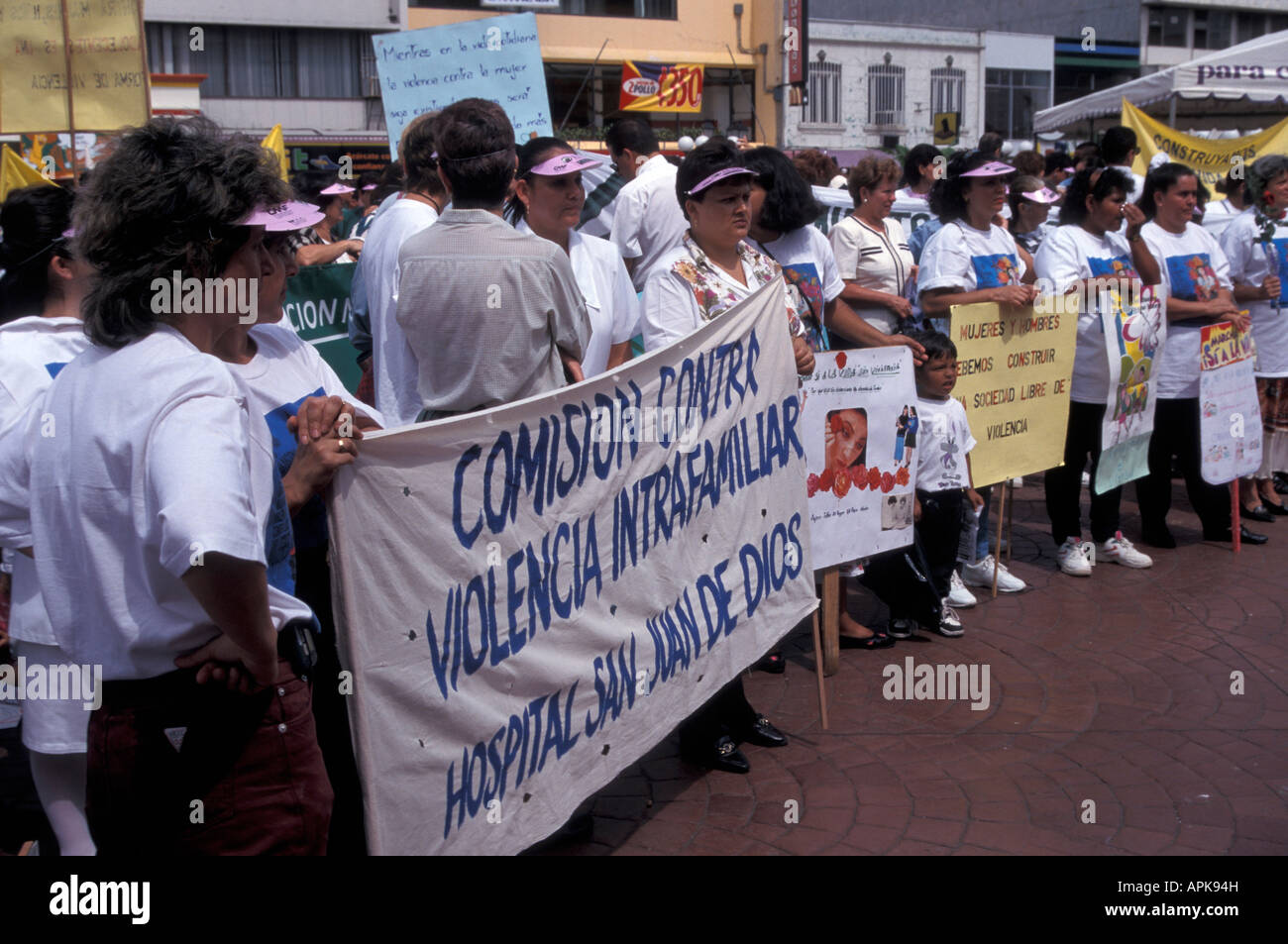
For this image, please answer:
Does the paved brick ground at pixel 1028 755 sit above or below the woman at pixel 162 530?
below

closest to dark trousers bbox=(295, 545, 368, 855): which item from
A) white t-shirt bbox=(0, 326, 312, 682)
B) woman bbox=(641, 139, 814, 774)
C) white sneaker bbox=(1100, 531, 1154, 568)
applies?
white t-shirt bbox=(0, 326, 312, 682)

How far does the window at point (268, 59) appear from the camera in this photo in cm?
2980

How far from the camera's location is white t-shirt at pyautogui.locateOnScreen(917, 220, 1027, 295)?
6059 millimetres

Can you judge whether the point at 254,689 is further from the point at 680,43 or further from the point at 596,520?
the point at 680,43

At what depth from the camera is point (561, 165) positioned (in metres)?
4.27

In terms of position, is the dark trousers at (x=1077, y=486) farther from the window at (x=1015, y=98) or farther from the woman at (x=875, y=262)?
the window at (x=1015, y=98)

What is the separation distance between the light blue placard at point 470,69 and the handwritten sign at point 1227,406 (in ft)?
13.4

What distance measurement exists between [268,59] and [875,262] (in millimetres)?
28854

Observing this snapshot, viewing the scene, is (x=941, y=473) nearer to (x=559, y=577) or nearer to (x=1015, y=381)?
Result: (x=1015, y=381)

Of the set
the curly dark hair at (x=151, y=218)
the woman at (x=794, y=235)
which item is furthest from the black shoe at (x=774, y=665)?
the curly dark hair at (x=151, y=218)

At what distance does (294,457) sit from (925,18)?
44475 millimetres

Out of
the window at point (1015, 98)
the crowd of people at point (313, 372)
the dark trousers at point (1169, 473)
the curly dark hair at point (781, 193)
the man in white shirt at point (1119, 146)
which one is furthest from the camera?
the window at point (1015, 98)

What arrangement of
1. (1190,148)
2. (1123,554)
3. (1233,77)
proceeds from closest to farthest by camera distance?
(1123,554) < (1190,148) < (1233,77)
